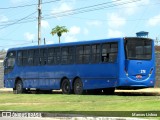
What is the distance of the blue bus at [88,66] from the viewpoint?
2533cm

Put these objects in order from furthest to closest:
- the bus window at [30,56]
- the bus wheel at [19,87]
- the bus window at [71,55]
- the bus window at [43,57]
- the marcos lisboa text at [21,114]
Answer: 1. the bus wheel at [19,87]
2. the bus window at [30,56]
3. the bus window at [43,57]
4. the bus window at [71,55]
5. the marcos lisboa text at [21,114]

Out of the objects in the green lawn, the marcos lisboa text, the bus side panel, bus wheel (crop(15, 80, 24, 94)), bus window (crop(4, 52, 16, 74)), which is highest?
bus window (crop(4, 52, 16, 74))

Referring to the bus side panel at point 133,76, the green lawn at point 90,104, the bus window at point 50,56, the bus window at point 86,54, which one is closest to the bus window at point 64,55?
the bus window at point 50,56

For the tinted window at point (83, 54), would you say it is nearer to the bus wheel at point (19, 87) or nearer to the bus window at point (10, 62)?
the bus wheel at point (19, 87)

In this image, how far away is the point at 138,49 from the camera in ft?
84.6

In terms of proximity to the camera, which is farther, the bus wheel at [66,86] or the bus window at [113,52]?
the bus wheel at [66,86]

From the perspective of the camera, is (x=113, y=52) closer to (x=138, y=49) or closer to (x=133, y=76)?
(x=138, y=49)

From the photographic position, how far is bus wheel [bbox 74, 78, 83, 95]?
27844mm

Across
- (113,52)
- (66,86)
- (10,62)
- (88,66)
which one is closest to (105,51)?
(113,52)

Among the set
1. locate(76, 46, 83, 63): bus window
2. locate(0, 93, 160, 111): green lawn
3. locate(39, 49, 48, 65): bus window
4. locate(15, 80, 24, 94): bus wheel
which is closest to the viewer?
locate(0, 93, 160, 111): green lawn

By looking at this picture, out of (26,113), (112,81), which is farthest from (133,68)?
(26,113)

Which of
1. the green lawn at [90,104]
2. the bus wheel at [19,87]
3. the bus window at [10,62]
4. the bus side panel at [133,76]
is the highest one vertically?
the bus window at [10,62]

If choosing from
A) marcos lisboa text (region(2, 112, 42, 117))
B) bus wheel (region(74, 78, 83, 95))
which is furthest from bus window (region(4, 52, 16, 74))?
marcos lisboa text (region(2, 112, 42, 117))

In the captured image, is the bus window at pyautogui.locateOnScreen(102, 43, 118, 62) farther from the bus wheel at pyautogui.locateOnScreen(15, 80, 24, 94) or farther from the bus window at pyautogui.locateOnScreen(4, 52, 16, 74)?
the bus window at pyautogui.locateOnScreen(4, 52, 16, 74)
